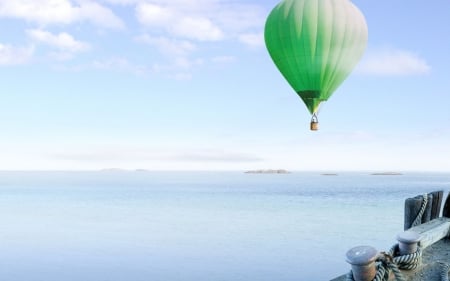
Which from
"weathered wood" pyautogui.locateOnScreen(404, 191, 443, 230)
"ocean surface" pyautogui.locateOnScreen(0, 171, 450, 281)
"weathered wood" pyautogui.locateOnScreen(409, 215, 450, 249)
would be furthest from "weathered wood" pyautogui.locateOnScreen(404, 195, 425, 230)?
"ocean surface" pyautogui.locateOnScreen(0, 171, 450, 281)

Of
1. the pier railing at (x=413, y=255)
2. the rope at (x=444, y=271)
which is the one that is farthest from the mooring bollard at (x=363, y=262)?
the rope at (x=444, y=271)

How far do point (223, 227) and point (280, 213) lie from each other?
15557 millimetres

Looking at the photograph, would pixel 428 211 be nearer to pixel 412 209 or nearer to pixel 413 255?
pixel 412 209

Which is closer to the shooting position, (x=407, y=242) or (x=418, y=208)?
(x=407, y=242)

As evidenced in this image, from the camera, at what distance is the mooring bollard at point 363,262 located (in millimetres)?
4066

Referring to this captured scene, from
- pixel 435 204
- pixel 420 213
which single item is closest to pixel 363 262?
pixel 420 213

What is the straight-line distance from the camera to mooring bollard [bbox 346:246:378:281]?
4.07 m

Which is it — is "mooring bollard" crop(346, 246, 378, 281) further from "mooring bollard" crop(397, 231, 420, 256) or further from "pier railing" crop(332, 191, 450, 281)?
"mooring bollard" crop(397, 231, 420, 256)

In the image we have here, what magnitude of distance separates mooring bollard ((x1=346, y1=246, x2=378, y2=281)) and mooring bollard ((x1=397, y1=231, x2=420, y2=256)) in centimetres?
93

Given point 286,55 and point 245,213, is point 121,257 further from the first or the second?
point 245,213

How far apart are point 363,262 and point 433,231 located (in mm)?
3256

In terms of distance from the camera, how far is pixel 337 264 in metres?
37.2

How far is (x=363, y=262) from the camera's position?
4062 mm

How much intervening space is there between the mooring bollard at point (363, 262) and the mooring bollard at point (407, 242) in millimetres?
934
